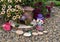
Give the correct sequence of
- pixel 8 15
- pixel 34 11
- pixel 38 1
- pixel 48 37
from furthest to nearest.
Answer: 1. pixel 38 1
2. pixel 34 11
3. pixel 8 15
4. pixel 48 37

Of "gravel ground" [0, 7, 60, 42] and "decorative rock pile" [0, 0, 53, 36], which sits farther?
"decorative rock pile" [0, 0, 53, 36]

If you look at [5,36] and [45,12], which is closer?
[5,36]

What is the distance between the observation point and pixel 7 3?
440cm

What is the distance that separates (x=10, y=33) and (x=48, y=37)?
2.32 feet

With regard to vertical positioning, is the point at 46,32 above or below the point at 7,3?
below

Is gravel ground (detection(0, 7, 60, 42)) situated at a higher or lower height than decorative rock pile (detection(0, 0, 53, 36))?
lower

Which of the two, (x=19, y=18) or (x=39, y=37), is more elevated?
(x=19, y=18)

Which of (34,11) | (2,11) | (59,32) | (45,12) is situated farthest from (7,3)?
(59,32)

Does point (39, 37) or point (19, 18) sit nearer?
point (39, 37)

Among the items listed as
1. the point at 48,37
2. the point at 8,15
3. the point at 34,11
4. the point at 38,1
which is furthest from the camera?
the point at 38,1

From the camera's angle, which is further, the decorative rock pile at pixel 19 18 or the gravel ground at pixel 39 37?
the decorative rock pile at pixel 19 18

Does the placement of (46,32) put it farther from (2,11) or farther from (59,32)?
(2,11)

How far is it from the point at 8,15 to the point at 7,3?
0.26m

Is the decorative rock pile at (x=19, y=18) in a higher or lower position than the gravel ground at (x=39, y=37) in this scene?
higher
